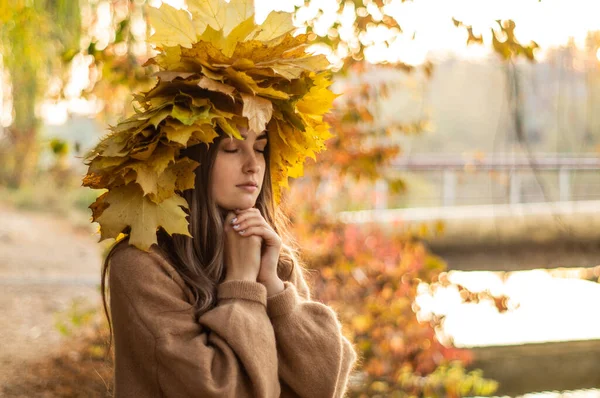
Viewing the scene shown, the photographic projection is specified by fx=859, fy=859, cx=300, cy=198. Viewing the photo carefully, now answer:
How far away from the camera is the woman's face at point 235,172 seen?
7.61 ft

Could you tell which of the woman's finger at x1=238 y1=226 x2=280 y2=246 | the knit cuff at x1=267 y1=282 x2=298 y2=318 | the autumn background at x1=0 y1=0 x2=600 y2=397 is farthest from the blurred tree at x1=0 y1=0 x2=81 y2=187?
the knit cuff at x1=267 y1=282 x2=298 y2=318

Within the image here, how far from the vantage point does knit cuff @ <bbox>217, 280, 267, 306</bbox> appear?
224cm

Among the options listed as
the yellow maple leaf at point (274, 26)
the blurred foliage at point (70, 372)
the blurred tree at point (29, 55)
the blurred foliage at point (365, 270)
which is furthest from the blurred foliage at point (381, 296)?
the yellow maple leaf at point (274, 26)

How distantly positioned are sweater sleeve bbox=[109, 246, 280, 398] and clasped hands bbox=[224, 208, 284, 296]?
0.18ft

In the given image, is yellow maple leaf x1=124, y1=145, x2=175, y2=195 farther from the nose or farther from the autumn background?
the autumn background

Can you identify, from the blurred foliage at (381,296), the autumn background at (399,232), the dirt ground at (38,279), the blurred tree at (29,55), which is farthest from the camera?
the dirt ground at (38,279)

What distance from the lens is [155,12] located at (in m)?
2.26

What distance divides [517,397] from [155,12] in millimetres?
5093

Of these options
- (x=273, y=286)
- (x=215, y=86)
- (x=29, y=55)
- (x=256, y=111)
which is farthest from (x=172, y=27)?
(x=29, y=55)

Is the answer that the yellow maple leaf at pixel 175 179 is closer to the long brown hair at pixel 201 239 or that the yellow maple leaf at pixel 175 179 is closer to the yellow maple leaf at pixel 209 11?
the long brown hair at pixel 201 239

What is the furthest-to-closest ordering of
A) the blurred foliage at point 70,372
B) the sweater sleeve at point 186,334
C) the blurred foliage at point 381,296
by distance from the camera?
1. the blurred foliage at point 381,296
2. the blurred foliage at point 70,372
3. the sweater sleeve at point 186,334

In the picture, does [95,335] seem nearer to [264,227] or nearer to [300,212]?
[300,212]

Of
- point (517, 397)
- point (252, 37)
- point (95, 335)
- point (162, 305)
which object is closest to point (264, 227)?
point (162, 305)

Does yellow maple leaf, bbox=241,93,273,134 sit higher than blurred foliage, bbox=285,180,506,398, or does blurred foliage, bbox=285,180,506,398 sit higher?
yellow maple leaf, bbox=241,93,273,134
